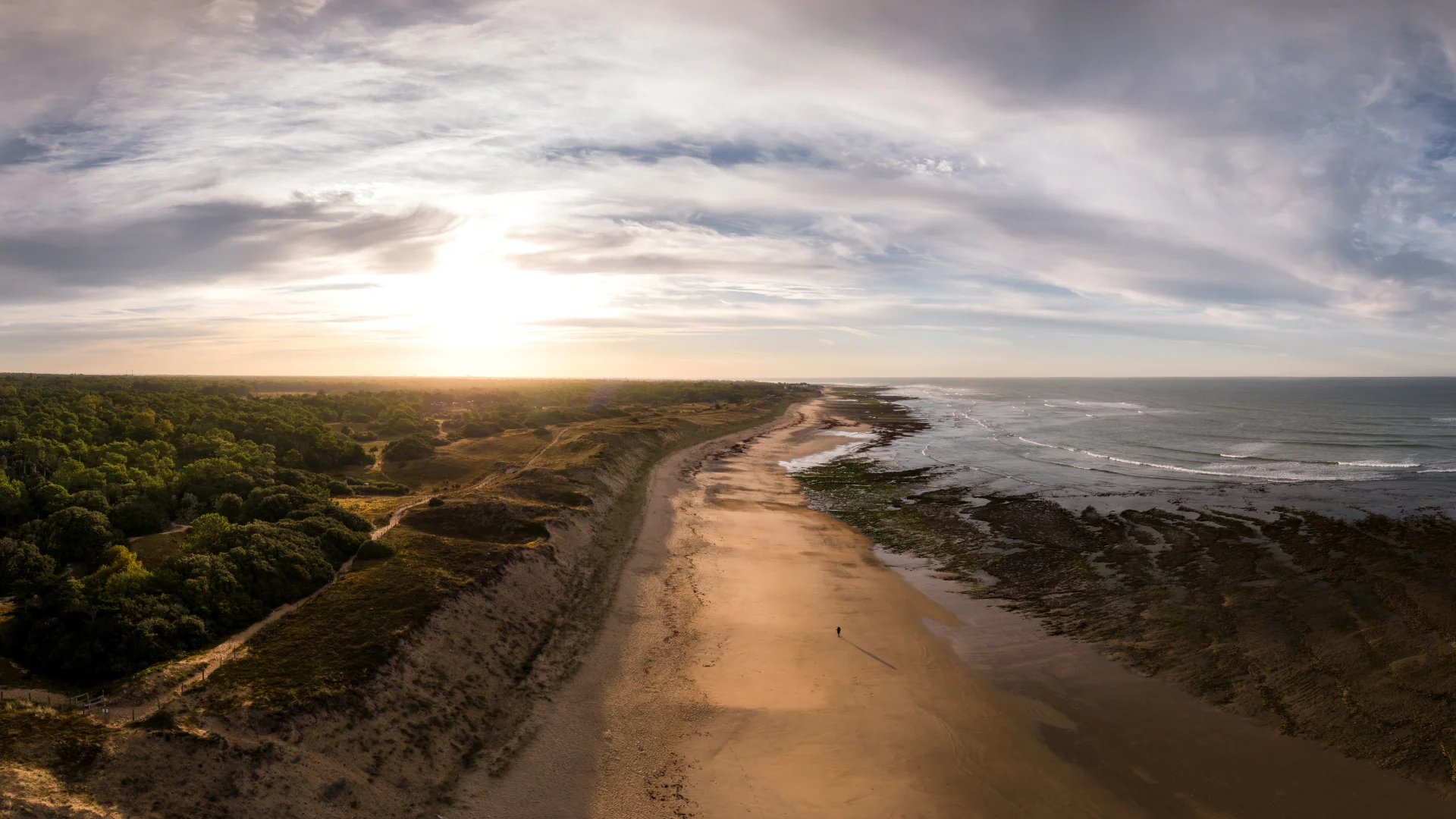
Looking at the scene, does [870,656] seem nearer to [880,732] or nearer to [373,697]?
[880,732]

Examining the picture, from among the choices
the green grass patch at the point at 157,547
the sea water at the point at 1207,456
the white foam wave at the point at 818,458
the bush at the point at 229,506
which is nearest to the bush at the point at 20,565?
the green grass patch at the point at 157,547

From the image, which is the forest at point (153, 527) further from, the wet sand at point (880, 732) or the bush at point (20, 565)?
the wet sand at point (880, 732)

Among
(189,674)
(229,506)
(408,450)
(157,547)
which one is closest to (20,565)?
(157,547)

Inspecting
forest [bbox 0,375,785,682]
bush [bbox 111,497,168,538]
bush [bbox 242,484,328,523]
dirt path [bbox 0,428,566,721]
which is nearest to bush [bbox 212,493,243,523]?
forest [bbox 0,375,785,682]

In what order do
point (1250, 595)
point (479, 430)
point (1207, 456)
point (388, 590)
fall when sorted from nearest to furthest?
point (388, 590), point (1250, 595), point (1207, 456), point (479, 430)

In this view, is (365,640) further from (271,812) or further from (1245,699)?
(1245,699)

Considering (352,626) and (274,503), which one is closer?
(352,626)
